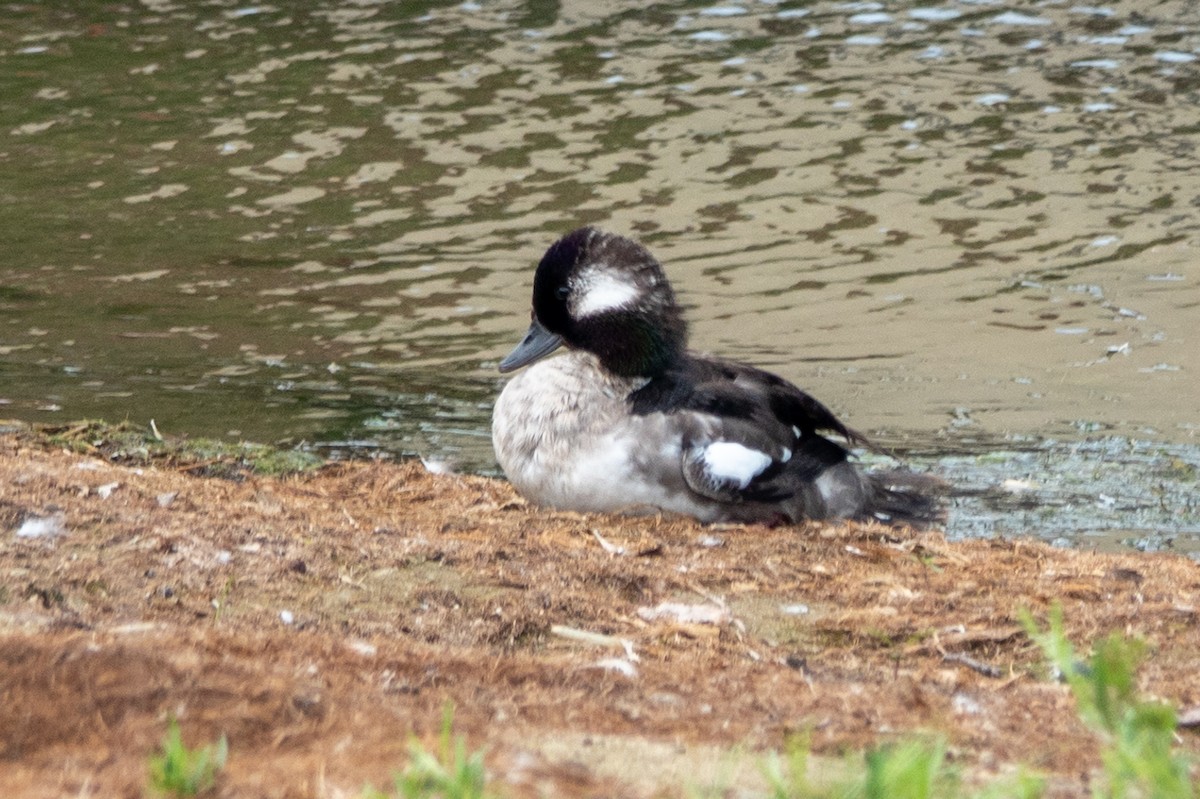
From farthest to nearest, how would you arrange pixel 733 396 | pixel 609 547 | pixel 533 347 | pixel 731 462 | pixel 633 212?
pixel 633 212
pixel 533 347
pixel 733 396
pixel 731 462
pixel 609 547

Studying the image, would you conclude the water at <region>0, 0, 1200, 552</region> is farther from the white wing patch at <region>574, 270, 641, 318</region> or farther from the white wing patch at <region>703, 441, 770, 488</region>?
the white wing patch at <region>574, 270, 641, 318</region>

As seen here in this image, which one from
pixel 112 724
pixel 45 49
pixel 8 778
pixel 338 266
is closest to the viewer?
pixel 8 778

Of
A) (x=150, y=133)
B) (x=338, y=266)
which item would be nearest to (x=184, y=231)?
(x=338, y=266)

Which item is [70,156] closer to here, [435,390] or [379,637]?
[435,390]

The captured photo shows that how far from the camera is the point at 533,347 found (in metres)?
6.86

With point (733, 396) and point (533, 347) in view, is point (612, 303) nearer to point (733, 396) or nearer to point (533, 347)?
point (533, 347)

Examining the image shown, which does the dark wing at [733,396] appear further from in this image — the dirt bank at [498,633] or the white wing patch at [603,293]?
the dirt bank at [498,633]

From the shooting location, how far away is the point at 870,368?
9164mm

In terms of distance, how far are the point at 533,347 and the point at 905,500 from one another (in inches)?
65.7

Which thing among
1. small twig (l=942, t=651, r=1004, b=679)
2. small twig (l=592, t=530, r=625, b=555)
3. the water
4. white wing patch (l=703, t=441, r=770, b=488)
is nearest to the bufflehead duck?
white wing patch (l=703, t=441, r=770, b=488)

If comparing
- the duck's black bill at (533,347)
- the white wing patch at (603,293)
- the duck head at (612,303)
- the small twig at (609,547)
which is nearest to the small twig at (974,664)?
the small twig at (609,547)

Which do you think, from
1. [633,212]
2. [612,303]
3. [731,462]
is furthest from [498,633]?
[633,212]

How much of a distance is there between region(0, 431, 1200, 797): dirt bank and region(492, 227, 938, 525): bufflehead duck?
187mm

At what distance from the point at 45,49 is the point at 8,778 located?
1463cm
